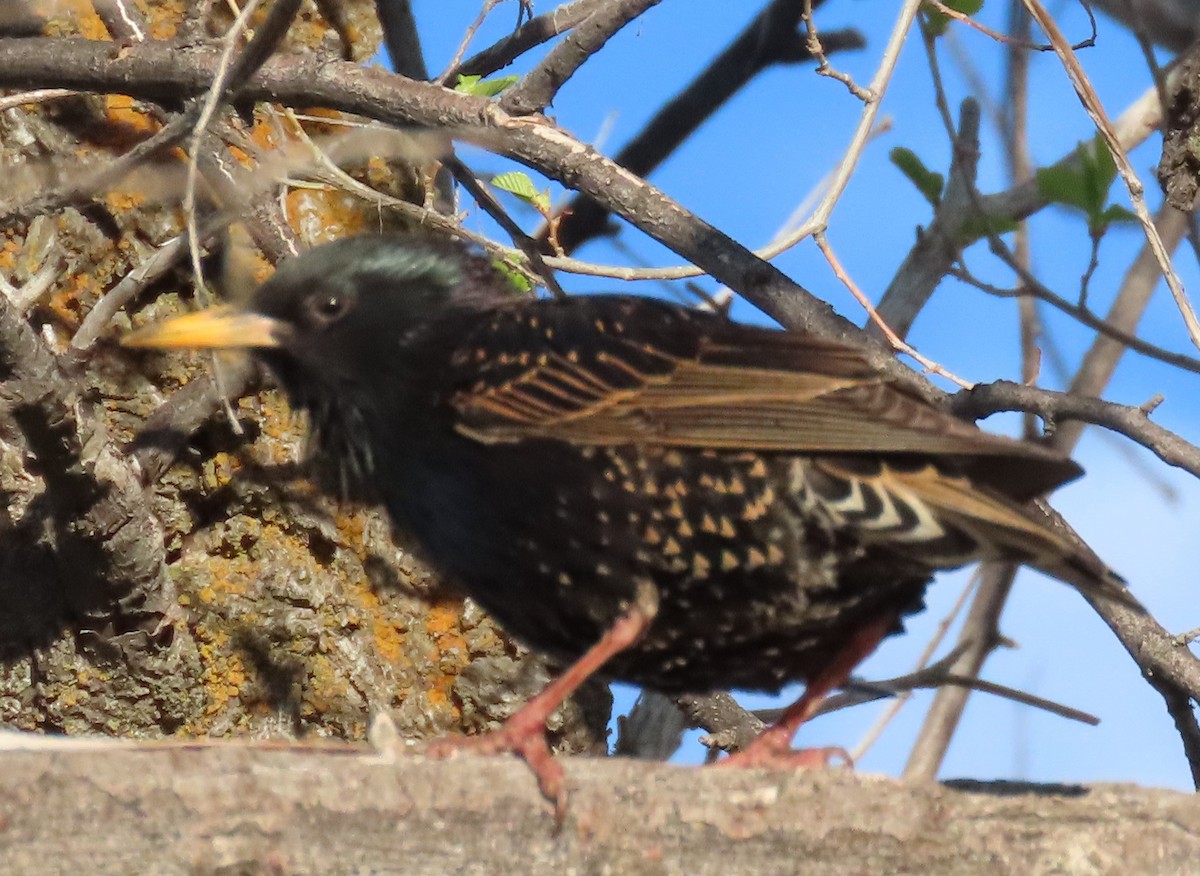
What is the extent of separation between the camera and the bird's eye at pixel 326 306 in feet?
9.39

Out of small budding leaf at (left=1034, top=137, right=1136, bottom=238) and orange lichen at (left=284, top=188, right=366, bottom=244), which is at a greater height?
small budding leaf at (left=1034, top=137, right=1136, bottom=238)

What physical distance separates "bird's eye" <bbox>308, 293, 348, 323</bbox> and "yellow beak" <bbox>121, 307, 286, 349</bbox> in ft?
0.22

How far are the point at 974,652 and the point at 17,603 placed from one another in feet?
7.87

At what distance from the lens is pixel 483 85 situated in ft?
13.0

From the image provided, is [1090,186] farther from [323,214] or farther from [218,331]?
[323,214]

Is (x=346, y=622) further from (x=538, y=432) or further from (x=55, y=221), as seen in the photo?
(x=538, y=432)

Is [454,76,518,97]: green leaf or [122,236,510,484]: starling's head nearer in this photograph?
[122,236,510,484]: starling's head

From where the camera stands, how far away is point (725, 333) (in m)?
2.79

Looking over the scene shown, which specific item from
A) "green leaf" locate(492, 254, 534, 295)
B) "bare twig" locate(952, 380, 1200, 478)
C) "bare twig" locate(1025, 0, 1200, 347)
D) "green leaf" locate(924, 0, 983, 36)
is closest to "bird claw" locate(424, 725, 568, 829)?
"bare twig" locate(952, 380, 1200, 478)

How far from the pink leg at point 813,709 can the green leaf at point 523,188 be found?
59.1 inches

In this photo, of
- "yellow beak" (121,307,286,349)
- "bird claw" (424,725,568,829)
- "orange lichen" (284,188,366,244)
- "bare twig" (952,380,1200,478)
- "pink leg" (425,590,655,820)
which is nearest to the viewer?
"bird claw" (424,725,568,829)

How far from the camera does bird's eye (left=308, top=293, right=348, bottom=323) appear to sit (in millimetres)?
2863

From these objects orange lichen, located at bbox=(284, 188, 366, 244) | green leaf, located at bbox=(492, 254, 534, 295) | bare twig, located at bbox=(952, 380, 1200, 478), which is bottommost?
bare twig, located at bbox=(952, 380, 1200, 478)

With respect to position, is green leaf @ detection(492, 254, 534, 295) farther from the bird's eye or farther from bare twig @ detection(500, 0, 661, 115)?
the bird's eye
